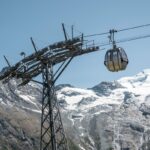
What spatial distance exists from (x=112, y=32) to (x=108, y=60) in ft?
6.48

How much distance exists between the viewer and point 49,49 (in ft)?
108

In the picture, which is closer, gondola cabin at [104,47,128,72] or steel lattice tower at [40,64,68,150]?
gondola cabin at [104,47,128,72]

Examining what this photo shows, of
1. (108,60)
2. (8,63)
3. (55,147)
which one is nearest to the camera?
(108,60)

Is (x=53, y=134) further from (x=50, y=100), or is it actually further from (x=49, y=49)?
(x=49, y=49)

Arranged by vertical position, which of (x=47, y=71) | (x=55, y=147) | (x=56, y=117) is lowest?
(x=55, y=147)

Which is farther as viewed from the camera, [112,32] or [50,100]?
[50,100]

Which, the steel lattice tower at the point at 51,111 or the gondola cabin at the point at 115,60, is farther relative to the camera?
the steel lattice tower at the point at 51,111

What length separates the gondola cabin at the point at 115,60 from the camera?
25.1 m

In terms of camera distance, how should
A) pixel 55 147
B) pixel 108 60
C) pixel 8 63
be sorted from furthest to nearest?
pixel 8 63 → pixel 55 147 → pixel 108 60

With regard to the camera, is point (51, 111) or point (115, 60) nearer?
point (115, 60)

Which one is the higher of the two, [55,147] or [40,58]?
[40,58]

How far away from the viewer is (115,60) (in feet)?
82.6

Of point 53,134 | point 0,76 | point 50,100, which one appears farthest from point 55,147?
point 0,76

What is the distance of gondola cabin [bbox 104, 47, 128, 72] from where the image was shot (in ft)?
82.2
